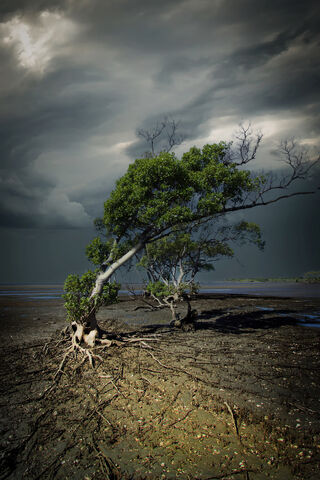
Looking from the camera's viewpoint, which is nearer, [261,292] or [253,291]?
[261,292]

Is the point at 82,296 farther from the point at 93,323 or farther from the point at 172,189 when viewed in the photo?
the point at 172,189

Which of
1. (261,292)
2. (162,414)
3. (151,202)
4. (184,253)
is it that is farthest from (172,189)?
(261,292)

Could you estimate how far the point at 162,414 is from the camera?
22.6ft

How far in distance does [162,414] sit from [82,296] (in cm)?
750

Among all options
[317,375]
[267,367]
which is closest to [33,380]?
[267,367]

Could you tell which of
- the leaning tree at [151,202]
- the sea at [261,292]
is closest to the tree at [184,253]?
the sea at [261,292]

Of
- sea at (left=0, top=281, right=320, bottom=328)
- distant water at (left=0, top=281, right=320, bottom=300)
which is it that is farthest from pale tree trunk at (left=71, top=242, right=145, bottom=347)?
distant water at (left=0, top=281, right=320, bottom=300)

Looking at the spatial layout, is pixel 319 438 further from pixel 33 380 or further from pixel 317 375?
pixel 33 380

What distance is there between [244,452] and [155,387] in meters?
3.70

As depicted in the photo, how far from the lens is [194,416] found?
22.1ft

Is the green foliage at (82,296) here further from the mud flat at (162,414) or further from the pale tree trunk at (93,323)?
the mud flat at (162,414)

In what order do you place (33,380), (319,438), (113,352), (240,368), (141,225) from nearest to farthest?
(319,438), (33,380), (240,368), (113,352), (141,225)

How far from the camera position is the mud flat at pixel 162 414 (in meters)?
5.07

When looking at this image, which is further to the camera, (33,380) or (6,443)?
(33,380)
